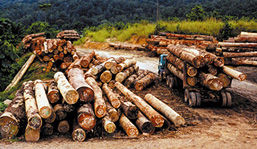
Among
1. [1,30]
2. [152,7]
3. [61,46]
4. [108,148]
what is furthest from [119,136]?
[152,7]

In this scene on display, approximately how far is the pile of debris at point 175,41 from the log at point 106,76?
29.7ft

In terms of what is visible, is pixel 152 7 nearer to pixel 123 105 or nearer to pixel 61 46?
pixel 61 46

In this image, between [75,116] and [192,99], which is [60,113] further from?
[192,99]

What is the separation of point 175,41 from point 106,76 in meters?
10.2

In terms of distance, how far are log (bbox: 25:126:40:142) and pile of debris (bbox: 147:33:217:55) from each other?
13785 mm

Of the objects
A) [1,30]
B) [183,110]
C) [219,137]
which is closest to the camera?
[219,137]

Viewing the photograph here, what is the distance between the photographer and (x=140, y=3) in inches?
2203

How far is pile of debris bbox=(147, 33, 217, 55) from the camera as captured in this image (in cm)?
1745

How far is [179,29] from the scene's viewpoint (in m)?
20.7

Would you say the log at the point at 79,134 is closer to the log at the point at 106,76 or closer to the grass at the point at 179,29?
the log at the point at 106,76

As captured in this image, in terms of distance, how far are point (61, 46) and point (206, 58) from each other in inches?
377

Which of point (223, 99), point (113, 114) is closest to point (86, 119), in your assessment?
point (113, 114)

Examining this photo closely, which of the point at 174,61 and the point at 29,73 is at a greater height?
the point at 174,61

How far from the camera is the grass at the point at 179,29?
19.0m
